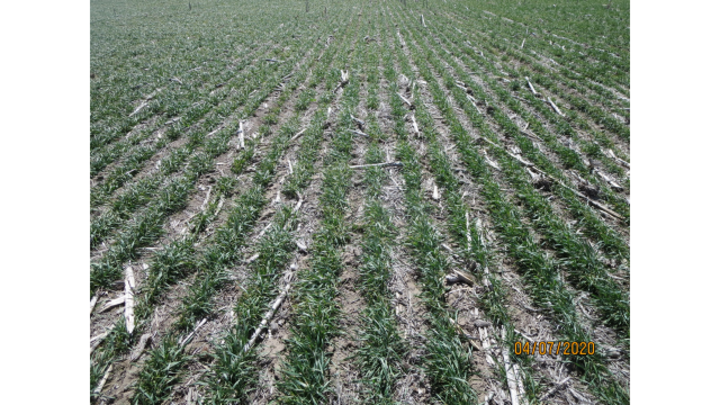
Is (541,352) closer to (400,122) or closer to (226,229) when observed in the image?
(226,229)

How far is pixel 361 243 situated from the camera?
4.01 meters

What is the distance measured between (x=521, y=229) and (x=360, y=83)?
322 inches

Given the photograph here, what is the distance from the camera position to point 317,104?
875 cm

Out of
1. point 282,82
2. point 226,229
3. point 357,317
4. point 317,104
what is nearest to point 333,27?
point 282,82

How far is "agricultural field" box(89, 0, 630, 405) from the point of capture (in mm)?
2654
